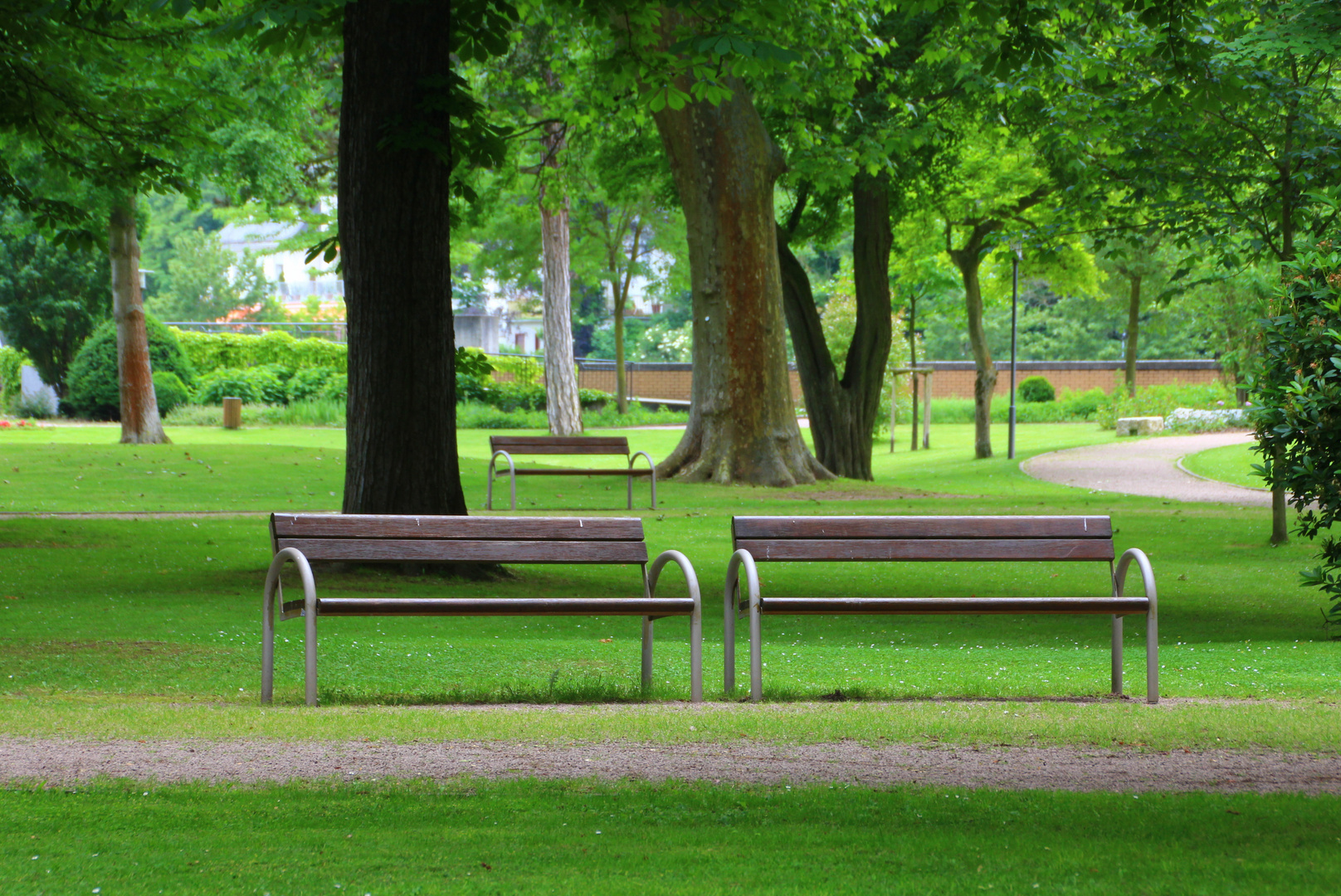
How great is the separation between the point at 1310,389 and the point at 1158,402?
1378 inches

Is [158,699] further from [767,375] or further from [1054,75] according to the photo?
[767,375]

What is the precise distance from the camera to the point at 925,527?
24.0 ft

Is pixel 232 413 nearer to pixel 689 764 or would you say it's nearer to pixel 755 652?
pixel 755 652

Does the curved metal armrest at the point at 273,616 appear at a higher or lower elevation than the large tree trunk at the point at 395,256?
lower

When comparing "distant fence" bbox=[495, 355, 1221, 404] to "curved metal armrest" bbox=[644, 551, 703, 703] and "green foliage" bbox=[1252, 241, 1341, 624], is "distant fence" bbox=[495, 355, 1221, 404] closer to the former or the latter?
"green foliage" bbox=[1252, 241, 1341, 624]

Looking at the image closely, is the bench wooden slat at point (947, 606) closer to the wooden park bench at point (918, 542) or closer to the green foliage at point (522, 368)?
the wooden park bench at point (918, 542)

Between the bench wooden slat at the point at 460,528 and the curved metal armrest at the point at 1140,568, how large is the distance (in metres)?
2.51

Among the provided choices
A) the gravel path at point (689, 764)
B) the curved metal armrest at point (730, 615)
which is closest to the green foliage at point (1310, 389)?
the gravel path at point (689, 764)

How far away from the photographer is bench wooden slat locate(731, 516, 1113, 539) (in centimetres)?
716

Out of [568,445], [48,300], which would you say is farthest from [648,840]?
[48,300]

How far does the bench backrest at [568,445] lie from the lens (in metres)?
18.0

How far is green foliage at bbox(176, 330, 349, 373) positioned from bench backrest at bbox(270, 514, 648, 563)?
1406 inches

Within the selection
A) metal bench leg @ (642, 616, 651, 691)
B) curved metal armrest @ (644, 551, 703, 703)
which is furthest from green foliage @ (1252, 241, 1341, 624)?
metal bench leg @ (642, 616, 651, 691)

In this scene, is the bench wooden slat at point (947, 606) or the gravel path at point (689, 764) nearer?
the gravel path at point (689, 764)
